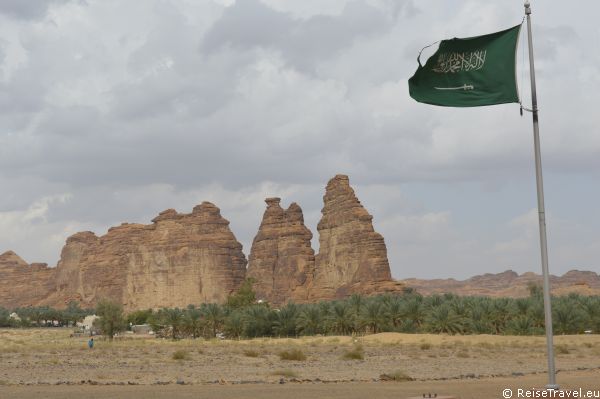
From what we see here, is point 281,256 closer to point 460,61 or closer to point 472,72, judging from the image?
point 460,61

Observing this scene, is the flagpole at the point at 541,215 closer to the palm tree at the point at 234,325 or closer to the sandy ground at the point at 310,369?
the sandy ground at the point at 310,369

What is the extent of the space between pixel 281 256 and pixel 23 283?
7585 cm

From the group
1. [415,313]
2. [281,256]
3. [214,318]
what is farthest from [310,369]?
[281,256]

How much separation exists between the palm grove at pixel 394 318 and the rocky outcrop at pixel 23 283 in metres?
109

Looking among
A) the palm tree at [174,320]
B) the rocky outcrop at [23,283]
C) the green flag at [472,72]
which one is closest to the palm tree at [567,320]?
the palm tree at [174,320]

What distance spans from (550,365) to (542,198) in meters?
2.75

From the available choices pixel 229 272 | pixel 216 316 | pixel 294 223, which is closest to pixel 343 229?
pixel 294 223

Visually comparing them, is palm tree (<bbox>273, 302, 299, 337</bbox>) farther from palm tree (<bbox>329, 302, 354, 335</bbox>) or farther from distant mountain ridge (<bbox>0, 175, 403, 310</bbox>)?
distant mountain ridge (<bbox>0, 175, 403, 310</bbox>)

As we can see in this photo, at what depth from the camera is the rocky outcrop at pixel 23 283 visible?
16962cm

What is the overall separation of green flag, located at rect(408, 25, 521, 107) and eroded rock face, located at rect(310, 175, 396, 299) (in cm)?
8598

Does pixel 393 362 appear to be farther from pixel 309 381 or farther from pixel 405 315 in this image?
pixel 405 315

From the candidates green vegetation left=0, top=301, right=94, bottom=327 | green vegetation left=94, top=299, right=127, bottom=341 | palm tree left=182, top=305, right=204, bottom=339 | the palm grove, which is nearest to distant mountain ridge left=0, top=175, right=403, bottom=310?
green vegetation left=0, top=301, right=94, bottom=327

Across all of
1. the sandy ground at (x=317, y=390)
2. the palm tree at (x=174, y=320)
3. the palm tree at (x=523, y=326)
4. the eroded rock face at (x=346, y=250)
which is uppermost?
the eroded rock face at (x=346, y=250)

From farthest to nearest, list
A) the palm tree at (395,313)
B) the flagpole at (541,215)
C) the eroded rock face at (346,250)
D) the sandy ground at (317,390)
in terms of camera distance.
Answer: the eroded rock face at (346,250) → the palm tree at (395,313) → the sandy ground at (317,390) → the flagpole at (541,215)
